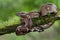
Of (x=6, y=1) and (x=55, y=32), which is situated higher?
(x=6, y=1)

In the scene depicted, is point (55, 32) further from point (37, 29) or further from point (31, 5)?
point (31, 5)

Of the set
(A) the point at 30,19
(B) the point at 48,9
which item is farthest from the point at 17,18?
(B) the point at 48,9

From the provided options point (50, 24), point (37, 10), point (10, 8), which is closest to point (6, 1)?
point (10, 8)

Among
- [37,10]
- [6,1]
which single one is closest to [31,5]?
[37,10]

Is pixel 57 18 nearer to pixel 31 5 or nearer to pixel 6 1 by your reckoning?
pixel 31 5

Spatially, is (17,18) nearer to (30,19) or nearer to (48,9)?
(30,19)

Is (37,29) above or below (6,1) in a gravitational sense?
below
